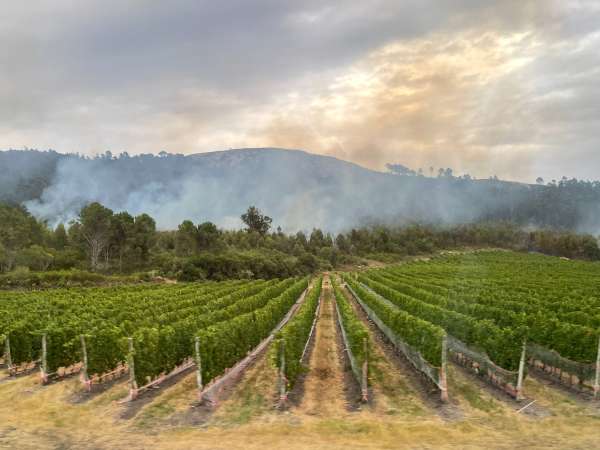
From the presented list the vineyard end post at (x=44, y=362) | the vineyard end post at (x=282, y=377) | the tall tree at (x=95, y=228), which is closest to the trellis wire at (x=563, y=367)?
the vineyard end post at (x=282, y=377)

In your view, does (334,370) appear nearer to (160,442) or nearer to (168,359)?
(168,359)

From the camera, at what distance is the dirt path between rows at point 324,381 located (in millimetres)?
14143

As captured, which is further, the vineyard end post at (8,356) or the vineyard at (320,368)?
the vineyard end post at (8,356)

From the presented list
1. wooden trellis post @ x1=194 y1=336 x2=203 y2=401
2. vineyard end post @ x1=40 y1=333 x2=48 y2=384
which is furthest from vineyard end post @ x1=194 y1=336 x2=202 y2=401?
vineyard end post @ x1=40 y1=333 x2=48 y2=384

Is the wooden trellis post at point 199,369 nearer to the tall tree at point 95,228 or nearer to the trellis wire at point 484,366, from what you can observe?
the trellis wire at point 484,366

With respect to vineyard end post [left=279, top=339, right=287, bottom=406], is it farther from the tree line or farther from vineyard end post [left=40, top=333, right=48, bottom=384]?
the tree line

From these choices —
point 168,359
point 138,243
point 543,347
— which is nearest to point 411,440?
point 543,347

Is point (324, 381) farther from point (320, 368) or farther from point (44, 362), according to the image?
point (44, 362)

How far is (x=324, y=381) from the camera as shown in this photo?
17.1 meters

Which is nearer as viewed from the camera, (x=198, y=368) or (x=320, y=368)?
(x=198, y=368)

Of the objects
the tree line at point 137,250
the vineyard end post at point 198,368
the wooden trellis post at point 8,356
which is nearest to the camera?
the vineyard end post at point 198,368

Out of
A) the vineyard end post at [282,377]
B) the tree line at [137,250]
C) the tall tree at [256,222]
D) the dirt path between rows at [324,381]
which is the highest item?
the tall tree at [256,222]

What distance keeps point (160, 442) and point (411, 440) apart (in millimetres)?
6694

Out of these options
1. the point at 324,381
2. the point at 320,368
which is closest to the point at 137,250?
the point at 320,368
